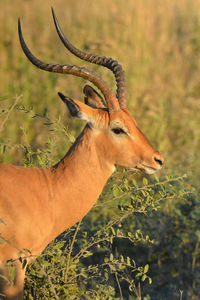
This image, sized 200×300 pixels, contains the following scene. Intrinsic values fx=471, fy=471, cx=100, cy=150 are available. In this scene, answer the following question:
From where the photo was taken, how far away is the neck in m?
3.86

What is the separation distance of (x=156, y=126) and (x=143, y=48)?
98.7 inches

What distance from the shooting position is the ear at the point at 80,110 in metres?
3.80

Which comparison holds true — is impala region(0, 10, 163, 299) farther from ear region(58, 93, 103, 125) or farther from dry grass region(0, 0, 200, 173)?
dry grass region(0, 0, 200, 173)

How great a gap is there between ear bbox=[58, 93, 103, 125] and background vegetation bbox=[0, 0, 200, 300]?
1.08ft

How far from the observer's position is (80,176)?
3945mm

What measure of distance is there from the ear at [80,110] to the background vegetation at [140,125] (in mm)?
331

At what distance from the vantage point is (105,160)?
3992 mm

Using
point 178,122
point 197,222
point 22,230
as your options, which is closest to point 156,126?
point 178,122

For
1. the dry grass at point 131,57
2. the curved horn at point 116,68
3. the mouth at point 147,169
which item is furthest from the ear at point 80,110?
the dry grass at point 131,57

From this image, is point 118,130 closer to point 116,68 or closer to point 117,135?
point 117,135

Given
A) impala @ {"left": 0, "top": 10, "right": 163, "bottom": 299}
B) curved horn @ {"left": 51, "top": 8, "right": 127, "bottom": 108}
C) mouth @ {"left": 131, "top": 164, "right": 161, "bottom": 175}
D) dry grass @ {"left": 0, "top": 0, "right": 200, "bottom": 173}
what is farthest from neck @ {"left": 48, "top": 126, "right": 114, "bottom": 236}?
dry grass @ {"left": 0, "top": 0, "right": 200, "bottom": 173}

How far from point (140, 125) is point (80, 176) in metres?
4.54

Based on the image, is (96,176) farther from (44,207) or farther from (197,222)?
(197,222)

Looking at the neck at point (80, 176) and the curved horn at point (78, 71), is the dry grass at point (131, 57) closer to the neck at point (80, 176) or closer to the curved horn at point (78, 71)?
the curved horn at point (78, 71)
